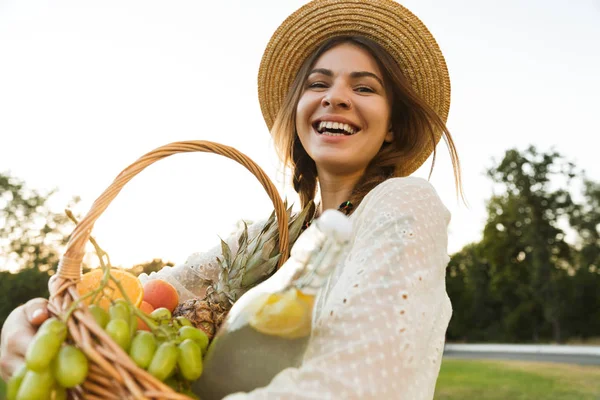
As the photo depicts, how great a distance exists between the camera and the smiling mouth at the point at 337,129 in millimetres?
2107

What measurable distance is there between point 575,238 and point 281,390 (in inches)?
1233

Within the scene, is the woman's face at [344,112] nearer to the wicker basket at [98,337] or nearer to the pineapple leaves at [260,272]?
the pineapple leaves at [260,272]

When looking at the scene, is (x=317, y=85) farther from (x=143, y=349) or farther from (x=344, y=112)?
(x=143, y=349)

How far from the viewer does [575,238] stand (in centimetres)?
2908

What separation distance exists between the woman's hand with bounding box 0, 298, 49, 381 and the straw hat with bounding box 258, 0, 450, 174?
1675 mm

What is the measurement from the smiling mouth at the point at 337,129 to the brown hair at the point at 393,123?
234mm

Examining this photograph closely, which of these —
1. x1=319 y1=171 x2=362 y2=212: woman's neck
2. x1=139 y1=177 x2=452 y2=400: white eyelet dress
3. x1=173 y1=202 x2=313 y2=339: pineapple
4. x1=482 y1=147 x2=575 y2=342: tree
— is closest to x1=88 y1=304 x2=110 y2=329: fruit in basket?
x1=139 y1=177 x2=452 y2=400: white eyelet dress

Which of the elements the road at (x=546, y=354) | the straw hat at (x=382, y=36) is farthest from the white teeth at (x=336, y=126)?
the road at (x=546, y=354)

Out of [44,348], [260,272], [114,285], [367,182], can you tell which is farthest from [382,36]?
[44,348]

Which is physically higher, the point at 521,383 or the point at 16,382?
the point at 16,382

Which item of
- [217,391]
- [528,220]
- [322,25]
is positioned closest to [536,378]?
[322,25]

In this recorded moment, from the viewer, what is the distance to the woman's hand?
134 cm

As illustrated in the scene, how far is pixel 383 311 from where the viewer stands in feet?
4.15

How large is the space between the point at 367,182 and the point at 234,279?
0.67 m
